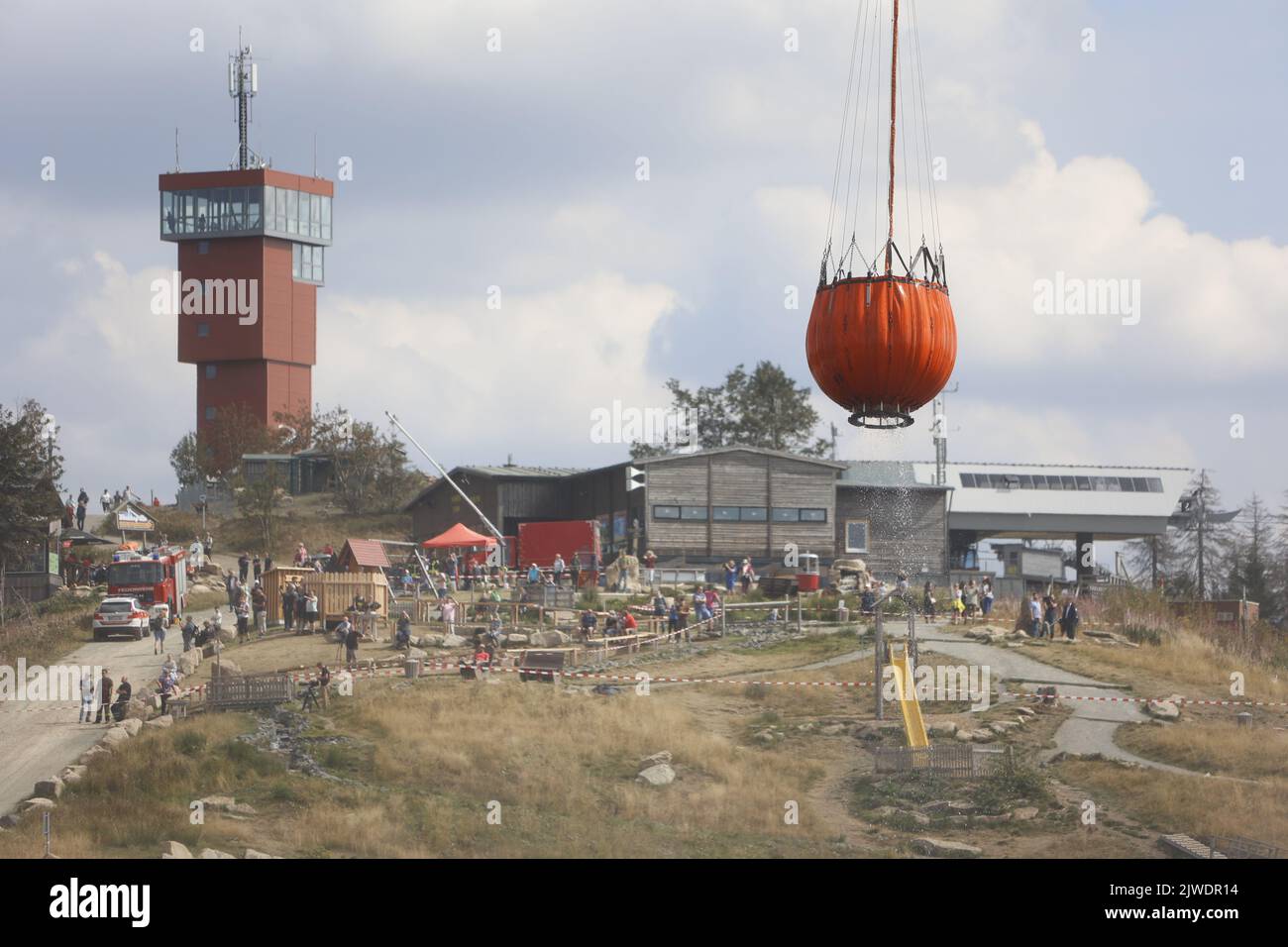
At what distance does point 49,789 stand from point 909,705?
20.0 m

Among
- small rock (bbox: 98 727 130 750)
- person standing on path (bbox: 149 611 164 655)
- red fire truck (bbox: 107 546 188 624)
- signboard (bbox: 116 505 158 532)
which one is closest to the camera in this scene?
small rock (bbox: 98 727 130 750)

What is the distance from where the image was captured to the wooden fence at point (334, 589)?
2100 inches

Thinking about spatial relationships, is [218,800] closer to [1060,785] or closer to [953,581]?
[1060,785]

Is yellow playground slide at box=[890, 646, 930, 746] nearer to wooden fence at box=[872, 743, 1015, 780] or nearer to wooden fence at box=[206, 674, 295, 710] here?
wooden fence at box=[872, 743, 1015, 780]

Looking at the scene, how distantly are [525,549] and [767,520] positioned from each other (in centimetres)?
1085

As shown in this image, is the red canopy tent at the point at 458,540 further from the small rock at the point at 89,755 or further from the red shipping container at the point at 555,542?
the small rock at the point at 89,755

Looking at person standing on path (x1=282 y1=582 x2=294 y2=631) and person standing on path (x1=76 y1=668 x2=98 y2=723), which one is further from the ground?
person standing on path (x1=282 y1=582 x2=294 y2=631)

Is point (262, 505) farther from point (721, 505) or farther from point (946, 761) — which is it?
point (946, 761)

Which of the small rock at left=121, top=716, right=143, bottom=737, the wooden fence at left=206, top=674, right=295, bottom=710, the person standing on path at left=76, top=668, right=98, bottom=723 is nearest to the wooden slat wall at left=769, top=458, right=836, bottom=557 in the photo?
the wooden fence at left=206, top=674, right=295, bottom=710

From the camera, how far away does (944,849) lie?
32.4 meters

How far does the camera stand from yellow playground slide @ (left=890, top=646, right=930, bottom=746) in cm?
4016

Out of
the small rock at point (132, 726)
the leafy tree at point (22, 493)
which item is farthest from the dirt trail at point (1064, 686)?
the leafy tree at point (22, 493)

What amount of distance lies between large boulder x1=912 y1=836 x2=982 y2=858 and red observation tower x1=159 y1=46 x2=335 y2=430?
81969mm
